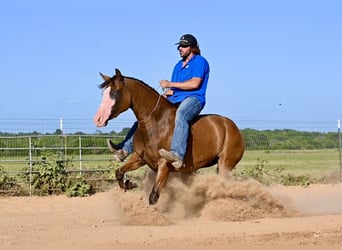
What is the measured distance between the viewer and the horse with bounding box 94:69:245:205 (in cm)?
949

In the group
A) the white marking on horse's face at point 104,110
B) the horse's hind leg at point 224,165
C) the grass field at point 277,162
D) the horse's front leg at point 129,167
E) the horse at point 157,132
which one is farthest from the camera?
the grass field at point 277,162

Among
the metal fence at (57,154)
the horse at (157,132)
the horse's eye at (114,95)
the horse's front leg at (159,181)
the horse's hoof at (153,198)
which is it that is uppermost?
the horse's eye at (114,95)

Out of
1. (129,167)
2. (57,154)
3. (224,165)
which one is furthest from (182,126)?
(57,154)

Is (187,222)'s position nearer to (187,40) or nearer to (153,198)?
(153,198)

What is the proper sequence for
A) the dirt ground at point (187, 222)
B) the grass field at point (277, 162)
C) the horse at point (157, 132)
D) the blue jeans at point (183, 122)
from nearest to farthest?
the dirt ground at point (187, 222), the horse at point (157, 132), the blue jeans at point (183, 122), the grass field at point (277, 162)

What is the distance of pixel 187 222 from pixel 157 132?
4.42 ft

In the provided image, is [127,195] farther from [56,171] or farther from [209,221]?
[56,171]

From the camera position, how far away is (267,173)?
20172 millimetres

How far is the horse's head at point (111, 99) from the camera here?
30.9 feet

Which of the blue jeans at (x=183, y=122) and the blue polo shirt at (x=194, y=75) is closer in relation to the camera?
the blue jeans at (x=183, y=122)

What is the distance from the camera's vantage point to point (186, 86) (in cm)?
1016

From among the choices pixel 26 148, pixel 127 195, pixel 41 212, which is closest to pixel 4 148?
pixel 26 148

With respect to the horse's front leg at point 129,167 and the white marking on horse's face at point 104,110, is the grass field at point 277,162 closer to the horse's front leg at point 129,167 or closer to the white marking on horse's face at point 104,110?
the horse's front leg at point 129,167

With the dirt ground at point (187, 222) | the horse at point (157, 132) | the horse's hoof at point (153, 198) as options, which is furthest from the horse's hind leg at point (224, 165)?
the horse's hoof at point (153, 198)
